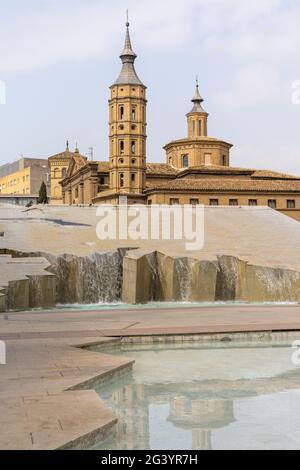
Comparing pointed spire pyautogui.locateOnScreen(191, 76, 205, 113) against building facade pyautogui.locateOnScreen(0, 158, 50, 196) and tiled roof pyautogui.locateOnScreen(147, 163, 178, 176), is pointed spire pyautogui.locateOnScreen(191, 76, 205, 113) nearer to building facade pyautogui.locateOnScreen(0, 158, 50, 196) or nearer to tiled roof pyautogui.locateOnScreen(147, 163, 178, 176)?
tiled roof pyautogui.locateOnScreen(147, 163, 178, 176)

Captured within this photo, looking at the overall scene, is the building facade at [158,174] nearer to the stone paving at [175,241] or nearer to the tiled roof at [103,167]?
the tiled roof at [103,167]

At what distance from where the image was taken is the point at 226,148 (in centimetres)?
7156

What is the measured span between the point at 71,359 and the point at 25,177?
101 metres

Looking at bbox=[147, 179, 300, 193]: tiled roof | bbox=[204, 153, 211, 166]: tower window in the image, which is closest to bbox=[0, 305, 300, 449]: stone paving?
bbox=[147, 179, 300, 193]: tiled roof

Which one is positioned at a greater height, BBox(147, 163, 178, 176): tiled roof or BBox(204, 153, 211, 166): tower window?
BBox(204, 153, 211, 166): tower window

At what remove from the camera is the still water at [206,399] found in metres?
5.38

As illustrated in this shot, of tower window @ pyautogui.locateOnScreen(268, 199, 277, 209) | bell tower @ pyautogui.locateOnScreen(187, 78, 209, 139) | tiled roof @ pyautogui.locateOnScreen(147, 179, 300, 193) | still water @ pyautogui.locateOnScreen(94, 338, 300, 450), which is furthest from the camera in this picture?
bell tower @ pyautogui.locateOnScreen(187, 78, 209, 139)

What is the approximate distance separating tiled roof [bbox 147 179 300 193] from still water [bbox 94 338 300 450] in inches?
1791

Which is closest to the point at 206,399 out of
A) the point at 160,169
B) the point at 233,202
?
the point at 233,202

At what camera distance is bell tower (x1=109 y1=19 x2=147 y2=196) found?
62.3 m

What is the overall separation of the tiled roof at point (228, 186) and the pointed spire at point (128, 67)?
480 inches

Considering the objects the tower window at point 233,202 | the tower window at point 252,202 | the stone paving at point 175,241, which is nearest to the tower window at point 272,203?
the tower window at point 252,202

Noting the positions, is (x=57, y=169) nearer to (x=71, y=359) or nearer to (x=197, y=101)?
(x=197, y=101)

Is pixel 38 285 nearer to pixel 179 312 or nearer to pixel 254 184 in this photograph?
pixel 179 312
